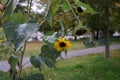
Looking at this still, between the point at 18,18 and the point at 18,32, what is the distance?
0.21 metres

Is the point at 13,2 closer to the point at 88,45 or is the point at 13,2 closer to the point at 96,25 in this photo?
the point at 96,25

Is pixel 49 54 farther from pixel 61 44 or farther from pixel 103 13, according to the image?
pixel 103 13

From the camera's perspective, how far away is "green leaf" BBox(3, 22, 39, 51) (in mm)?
1071

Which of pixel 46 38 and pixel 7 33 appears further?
pixel 46 38

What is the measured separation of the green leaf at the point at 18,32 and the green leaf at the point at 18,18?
82mm

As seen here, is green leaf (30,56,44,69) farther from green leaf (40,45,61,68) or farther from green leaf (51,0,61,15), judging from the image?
green leaf (51,0,61,15)

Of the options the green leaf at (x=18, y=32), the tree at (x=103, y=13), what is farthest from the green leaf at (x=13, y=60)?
the tree at (x=103, y=13)

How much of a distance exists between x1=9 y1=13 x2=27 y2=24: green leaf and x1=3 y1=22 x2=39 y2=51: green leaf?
8 centimetres

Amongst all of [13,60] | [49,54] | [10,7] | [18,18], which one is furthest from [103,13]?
[10,7]

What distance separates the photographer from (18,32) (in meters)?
1.11

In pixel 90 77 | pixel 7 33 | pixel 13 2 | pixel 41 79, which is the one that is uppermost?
pixel 13 2

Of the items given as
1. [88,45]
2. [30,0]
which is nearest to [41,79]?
[30,0]

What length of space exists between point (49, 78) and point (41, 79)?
7.74 metres

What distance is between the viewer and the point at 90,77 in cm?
921
